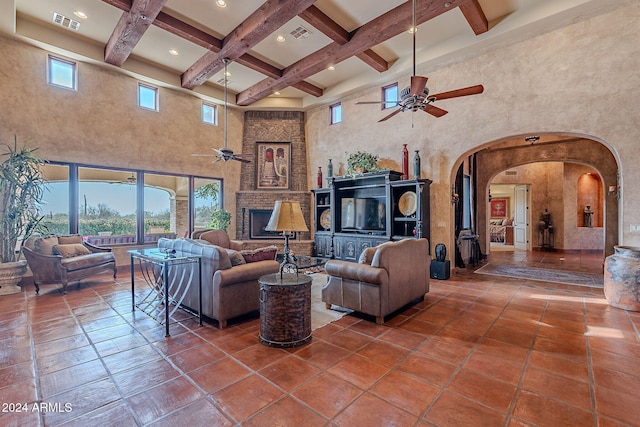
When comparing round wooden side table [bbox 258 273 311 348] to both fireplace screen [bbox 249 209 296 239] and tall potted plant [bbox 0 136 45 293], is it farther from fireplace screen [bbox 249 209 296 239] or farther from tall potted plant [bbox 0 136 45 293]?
fireplace screen [bbox 249 209 296 239]

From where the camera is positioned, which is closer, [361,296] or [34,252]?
[361,296]

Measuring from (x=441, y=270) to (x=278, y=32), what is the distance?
5760 mm

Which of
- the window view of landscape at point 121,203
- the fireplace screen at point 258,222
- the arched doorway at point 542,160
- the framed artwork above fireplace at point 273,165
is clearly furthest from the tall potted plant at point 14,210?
the arched doorway at point 542,160

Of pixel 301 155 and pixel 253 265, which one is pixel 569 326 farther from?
pixel 301 155

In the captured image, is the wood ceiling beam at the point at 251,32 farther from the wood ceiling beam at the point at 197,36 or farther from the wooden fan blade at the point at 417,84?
the wooden fan blade at the point at 417,84

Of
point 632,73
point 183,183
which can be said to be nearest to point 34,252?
point 183,183

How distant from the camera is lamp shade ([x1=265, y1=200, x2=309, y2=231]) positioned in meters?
2.88

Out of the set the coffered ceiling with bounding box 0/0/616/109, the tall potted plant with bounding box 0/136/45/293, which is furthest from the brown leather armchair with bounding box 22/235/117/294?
the coffered ceiling with bounding box 0/0/616/109

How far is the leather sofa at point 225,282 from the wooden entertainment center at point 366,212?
141 inches

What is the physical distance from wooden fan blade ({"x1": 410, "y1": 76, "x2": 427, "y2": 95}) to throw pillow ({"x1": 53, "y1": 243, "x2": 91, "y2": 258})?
6398 millimetres

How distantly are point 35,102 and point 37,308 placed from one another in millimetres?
4146

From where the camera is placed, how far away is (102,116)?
6.30 metres

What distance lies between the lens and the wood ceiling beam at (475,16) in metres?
4.63

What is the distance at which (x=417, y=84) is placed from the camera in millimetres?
3381
